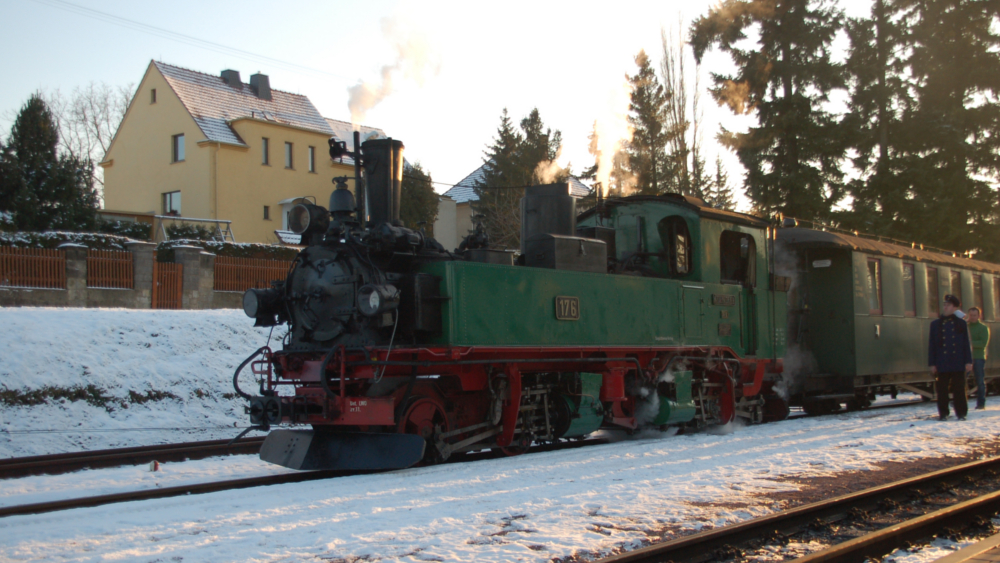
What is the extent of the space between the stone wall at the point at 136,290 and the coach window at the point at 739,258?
34.7 feet

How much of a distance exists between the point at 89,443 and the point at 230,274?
822 cm

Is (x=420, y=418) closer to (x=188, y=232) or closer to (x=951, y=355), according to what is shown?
(x=951, y=355)

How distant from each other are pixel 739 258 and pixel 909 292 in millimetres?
5332

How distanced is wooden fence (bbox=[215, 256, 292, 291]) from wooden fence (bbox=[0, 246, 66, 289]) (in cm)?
329

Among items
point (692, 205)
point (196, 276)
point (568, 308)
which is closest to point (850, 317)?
point (692, 205)

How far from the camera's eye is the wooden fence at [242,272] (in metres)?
17.9

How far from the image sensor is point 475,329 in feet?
24.4

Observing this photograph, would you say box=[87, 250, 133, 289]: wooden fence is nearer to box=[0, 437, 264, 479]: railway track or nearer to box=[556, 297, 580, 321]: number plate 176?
box=[0, 437, 264, 479]: railway track

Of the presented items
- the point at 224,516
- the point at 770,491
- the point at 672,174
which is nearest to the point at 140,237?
the point at 672,174

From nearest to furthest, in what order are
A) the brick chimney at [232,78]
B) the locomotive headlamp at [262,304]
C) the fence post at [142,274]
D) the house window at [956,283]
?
the locomotive headlamp at [262,304] → the house window at [956,283] → the fence post at [142,274] → the brick chimney at [232,78]

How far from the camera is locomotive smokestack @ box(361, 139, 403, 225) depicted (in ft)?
25.2

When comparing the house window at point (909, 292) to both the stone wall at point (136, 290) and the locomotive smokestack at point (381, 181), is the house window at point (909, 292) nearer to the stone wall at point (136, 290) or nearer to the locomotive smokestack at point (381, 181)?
the locomotive smokestack at point (381, 181)

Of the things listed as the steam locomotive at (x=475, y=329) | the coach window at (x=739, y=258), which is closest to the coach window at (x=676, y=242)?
the steam locomotive at (x=475, y=329)

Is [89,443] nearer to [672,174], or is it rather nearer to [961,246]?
[672,174]
